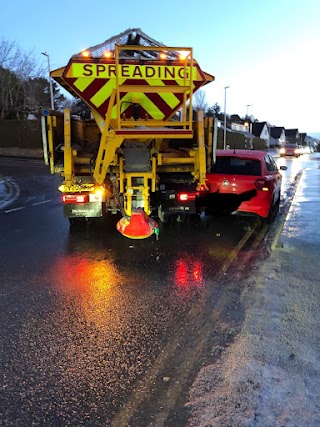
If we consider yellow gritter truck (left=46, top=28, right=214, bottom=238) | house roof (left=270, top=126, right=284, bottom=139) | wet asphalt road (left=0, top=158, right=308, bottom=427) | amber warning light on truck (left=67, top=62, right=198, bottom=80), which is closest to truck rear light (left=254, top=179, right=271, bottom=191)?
wet asphalt road (left=0, top=158, right=308, bottom=427)

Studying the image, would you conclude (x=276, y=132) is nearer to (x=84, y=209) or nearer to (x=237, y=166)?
(x=237, y=166)

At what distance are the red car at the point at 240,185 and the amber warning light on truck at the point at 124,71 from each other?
2.92m

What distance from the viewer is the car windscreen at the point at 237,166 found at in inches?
326

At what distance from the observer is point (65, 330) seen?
12.5 ft

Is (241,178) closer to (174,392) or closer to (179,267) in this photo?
(179,267)

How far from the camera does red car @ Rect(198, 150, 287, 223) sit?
26.4 feet

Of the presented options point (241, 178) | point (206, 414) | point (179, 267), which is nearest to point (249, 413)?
point (206, 414)

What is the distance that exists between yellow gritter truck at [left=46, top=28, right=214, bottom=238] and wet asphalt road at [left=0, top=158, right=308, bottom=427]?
626mm

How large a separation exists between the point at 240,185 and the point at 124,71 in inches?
141

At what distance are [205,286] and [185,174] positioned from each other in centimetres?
297

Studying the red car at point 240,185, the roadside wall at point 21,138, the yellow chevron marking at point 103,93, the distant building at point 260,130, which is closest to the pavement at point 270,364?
the red car at point 240,185

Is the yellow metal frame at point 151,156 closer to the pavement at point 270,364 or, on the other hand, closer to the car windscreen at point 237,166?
the car windscreen at point 237,166

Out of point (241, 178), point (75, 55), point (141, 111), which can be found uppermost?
point (75, 55)

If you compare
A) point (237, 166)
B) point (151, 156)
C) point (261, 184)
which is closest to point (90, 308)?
point (151, 156)
